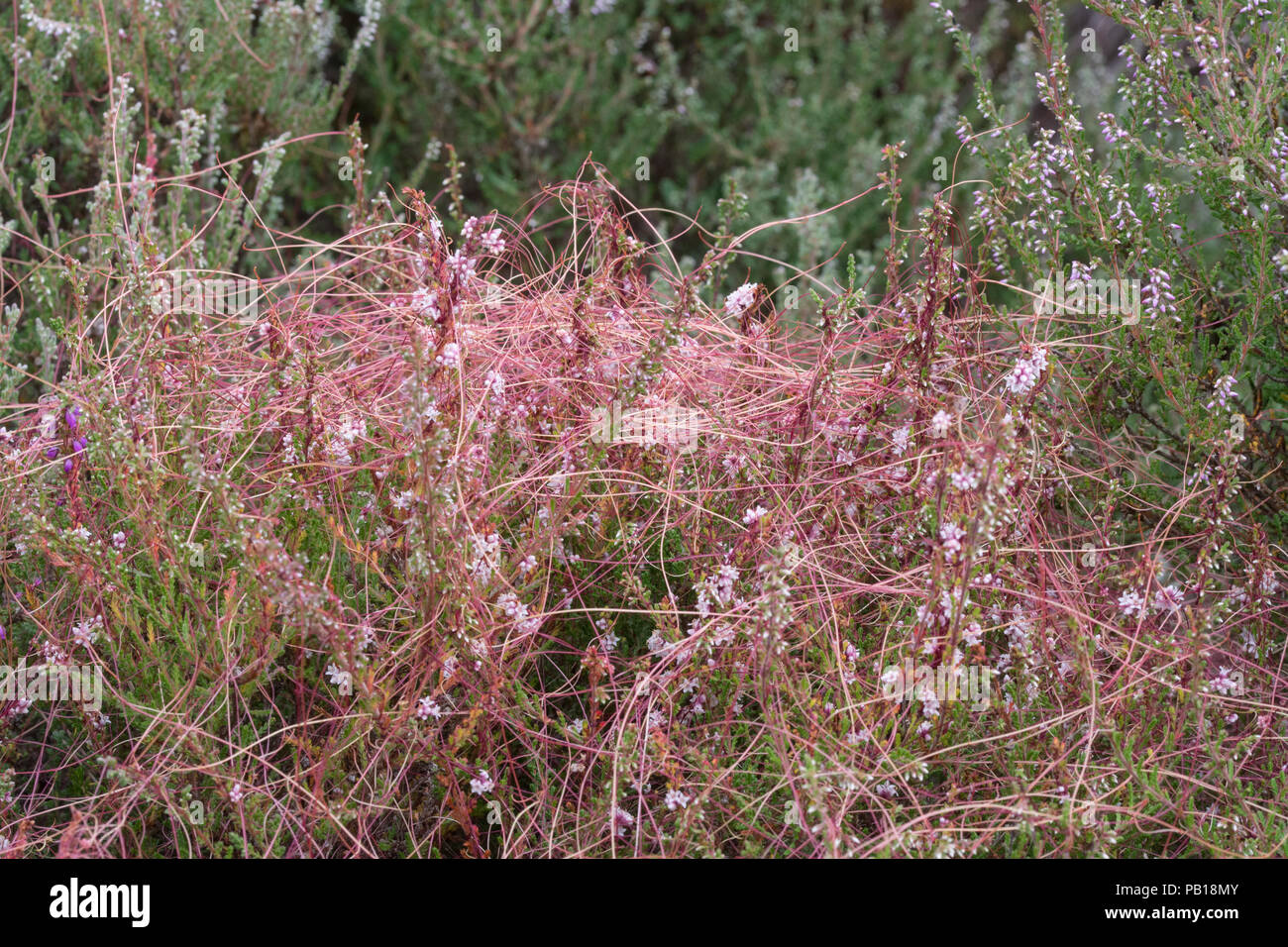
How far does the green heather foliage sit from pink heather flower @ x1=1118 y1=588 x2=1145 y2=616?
12 mm

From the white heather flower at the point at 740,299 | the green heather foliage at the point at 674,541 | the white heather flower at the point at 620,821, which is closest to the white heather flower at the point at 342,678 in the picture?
the green heather foliage at the point at 674,541

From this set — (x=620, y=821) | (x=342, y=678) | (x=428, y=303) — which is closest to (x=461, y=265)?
(x=428, y=303)

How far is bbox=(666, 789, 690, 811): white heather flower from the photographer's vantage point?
2.19 m

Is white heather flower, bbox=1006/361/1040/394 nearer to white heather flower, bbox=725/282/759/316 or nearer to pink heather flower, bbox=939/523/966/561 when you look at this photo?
pink heather flower, bbox=939/523/966/561

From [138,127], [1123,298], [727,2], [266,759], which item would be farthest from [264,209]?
[1123,298]

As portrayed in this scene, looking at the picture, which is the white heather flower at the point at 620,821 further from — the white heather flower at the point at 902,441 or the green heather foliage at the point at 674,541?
the white heather flower at the point at 902,441

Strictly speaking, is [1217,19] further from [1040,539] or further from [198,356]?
[198,356]

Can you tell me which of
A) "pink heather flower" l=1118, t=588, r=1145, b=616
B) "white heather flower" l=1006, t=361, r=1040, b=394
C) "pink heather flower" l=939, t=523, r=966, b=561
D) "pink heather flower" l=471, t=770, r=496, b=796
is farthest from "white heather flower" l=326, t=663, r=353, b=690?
"pink heather flower" l=1118, t=588, r=1145, b=616

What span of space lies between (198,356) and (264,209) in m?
2.19

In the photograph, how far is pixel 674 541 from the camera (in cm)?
277

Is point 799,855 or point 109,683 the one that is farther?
point 109,683

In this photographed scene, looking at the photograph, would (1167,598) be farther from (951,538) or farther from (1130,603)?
(951,538)

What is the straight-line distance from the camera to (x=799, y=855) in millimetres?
2275

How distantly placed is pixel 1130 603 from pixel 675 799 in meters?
1.03
